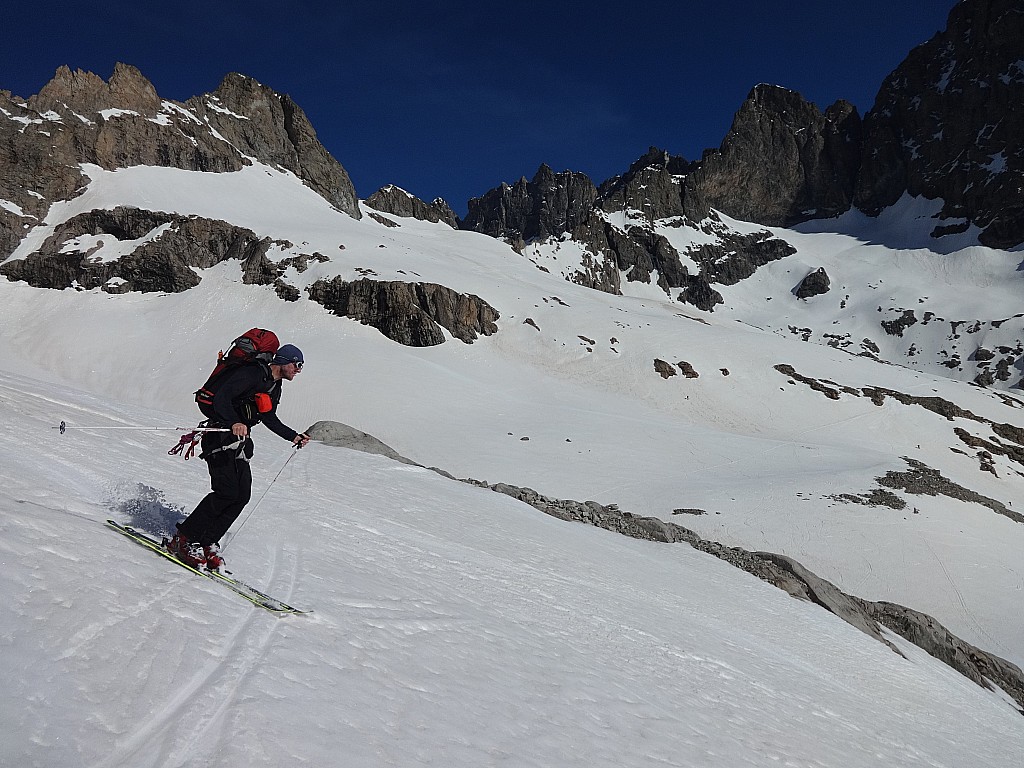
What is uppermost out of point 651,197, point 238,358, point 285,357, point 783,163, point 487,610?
point 783,163

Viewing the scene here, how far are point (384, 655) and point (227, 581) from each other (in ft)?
5.59

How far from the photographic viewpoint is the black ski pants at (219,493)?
209 inches

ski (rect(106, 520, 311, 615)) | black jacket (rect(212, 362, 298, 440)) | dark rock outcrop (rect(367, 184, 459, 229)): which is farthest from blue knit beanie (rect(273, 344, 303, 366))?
dark rock outcrop (rect(367, 184, 459, 229))

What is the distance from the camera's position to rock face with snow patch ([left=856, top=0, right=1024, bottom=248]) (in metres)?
142

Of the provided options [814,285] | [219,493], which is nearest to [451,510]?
[219,493]

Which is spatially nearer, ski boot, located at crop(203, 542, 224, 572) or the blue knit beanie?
ski boot, located at crop(203, 542, 224, 572)

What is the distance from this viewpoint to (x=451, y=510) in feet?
39.4

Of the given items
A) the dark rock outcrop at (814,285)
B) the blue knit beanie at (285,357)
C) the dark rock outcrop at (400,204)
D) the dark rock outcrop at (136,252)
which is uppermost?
the dark rock outcrop at (814,285)

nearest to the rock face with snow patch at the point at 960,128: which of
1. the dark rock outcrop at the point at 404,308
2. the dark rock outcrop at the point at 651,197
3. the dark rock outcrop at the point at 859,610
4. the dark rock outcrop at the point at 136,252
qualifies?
the dark rock outcrop at the point at 651,197

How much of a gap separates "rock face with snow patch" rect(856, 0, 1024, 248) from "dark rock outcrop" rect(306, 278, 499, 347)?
150 metres

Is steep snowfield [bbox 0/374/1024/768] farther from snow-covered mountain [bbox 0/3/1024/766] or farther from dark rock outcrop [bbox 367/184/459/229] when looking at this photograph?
dark rock outcrop [bbox 367/184/459/229]

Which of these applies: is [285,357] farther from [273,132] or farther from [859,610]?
[273,132]

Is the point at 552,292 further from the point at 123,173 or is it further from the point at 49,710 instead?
the point at 49,710

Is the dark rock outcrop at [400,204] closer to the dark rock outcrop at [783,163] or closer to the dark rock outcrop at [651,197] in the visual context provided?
the dark rock outcrop at [651,197]
